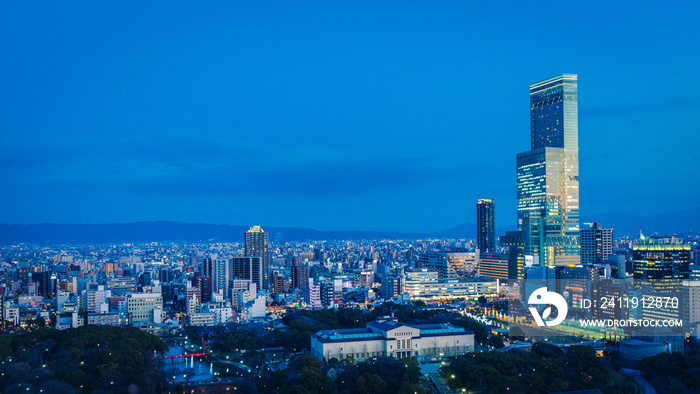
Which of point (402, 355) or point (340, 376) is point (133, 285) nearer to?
point (402, 355)

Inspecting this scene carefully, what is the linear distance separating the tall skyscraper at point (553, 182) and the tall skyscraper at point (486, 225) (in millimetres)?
8431

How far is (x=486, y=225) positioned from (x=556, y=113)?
1171 centimetres

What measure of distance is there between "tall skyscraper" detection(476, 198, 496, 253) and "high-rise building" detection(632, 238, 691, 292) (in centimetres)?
2364

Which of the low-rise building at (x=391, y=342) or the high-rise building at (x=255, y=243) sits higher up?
the high-rise building at (x=255, y=243)

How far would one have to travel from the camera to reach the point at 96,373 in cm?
1334

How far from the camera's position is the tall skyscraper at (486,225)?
5191cm

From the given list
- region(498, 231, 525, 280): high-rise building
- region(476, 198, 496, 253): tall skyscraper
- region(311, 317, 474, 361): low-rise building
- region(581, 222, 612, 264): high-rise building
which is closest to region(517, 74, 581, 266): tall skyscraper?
region(498, 231, 525, 280): high-rise building

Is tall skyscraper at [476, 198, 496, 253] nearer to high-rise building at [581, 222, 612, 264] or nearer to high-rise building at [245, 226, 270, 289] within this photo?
high-rise building at [581, 222, 612, 264]

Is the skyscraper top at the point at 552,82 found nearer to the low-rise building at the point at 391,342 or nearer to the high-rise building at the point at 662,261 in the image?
the high-rise building at the point at 662,261

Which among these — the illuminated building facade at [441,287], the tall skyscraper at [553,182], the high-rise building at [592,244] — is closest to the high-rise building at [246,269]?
the illuminated building facade at [441,287]

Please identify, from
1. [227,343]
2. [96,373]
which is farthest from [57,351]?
[227,343]

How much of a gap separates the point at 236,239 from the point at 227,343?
95.5 m

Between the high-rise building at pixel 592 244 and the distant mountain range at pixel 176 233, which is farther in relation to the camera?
the distant mountain range at pixel 176 233

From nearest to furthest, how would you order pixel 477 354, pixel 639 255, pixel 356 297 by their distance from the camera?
pixel 477 354
pixel 639 255
pixel 356 297
